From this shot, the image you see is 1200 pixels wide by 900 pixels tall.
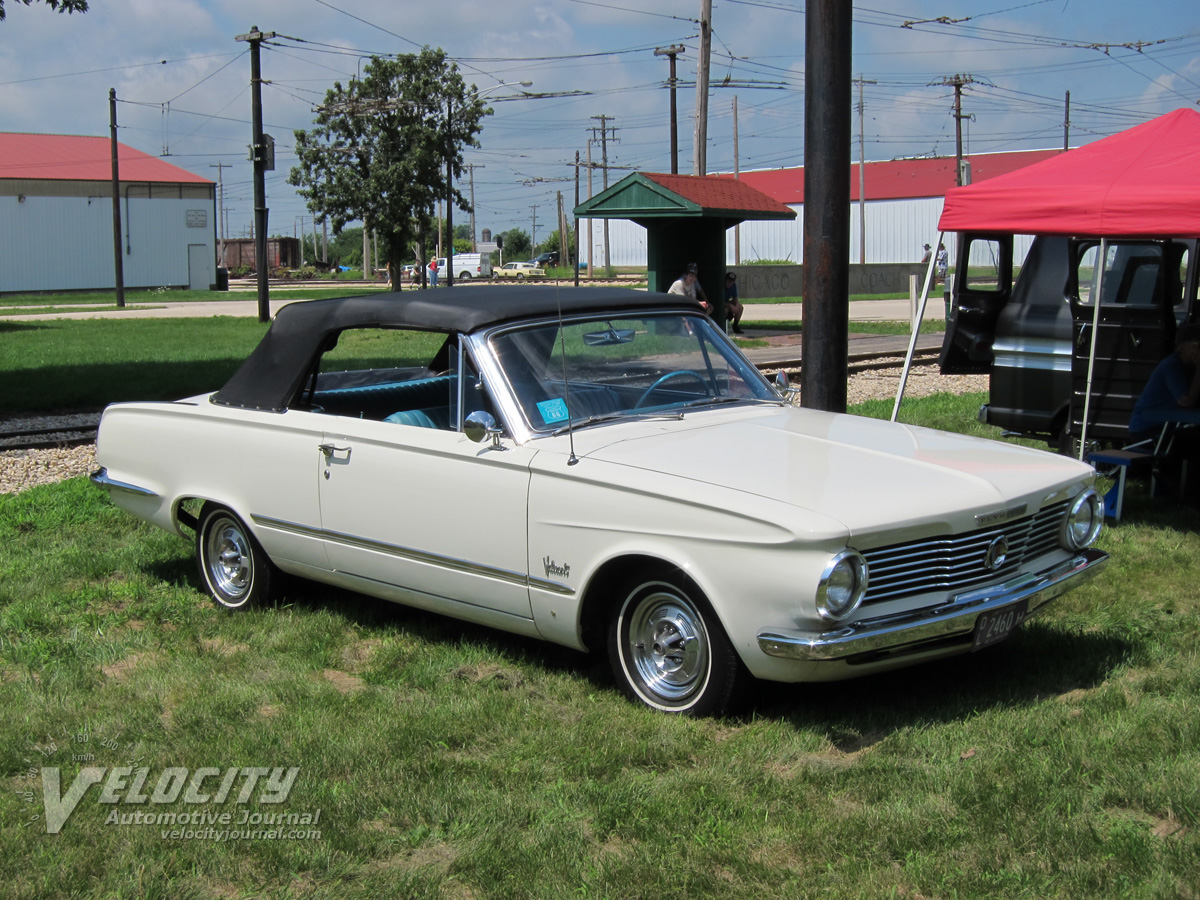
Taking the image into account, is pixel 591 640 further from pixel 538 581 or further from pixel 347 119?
pixel 347 119

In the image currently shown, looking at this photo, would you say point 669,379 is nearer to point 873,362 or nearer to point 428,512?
point 428,512

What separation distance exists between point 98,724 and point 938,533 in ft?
9.84

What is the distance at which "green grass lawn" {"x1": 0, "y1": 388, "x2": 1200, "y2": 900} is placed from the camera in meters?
3.24

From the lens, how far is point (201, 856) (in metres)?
3.40

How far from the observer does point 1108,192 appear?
23.1 feet

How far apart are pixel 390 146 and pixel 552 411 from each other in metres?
45.1

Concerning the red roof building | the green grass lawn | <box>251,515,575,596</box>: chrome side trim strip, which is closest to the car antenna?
<box>251,515,575,596</box>: chrome side trim strip

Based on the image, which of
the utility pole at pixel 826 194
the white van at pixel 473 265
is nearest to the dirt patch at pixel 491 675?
the utility pole at pixel 826 194

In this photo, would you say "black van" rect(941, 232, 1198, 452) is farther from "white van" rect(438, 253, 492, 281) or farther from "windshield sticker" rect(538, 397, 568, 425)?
"white van" rect(438, 253, 492, 281)

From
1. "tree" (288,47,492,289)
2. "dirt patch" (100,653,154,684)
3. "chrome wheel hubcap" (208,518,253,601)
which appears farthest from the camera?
"tree" (288,47,492,289)

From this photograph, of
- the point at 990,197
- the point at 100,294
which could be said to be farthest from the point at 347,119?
the point at 990,197

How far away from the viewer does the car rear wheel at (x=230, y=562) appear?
5.76 meters

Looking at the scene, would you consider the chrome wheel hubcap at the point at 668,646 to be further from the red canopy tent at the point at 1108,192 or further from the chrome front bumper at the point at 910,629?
the red canopy tent at the point at 1108,192

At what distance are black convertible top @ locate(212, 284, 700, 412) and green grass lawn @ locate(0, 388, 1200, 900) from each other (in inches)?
→ 42.5
